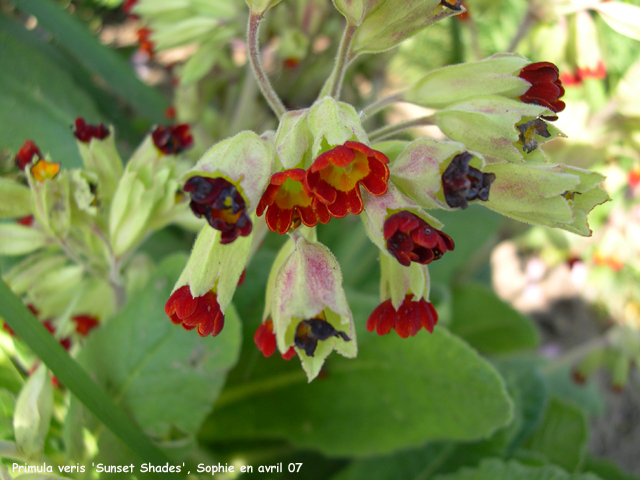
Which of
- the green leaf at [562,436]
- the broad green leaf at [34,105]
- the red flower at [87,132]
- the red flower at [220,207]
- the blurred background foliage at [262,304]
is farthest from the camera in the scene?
the green leaf at [562,436]

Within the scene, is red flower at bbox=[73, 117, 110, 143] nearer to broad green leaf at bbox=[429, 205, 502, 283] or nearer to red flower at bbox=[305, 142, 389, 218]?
red flower at bbox=[305, 142, 389, 218]

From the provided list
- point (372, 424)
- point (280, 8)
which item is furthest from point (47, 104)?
point (372, 424)

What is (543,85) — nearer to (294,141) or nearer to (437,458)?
(294,141)

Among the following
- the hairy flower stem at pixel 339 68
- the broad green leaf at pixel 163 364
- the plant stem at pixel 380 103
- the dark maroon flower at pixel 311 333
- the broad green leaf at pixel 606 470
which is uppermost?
the hairy flower stem at pixel 339 68

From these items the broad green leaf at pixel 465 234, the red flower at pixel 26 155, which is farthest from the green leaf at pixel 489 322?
the red flower at pixel 26 155

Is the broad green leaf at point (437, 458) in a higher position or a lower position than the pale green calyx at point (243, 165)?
lower

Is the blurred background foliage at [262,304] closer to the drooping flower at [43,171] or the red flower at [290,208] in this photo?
the drooping flower at [43,171]

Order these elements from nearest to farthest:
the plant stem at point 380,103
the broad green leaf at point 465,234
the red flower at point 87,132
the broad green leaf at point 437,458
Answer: the plant stem at point 380,103 < the red flower at point 87,132 < the broad green leaf at point 437,458 < the broad green leaf at point 465,234

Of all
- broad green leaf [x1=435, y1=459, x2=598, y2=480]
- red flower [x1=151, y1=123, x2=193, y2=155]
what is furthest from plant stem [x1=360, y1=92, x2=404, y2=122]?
broad green leaf [x1=435, y1=459, x2=598, y2=480]

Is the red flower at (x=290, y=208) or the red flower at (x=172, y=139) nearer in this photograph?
the red flower at (x=290, y=208)
